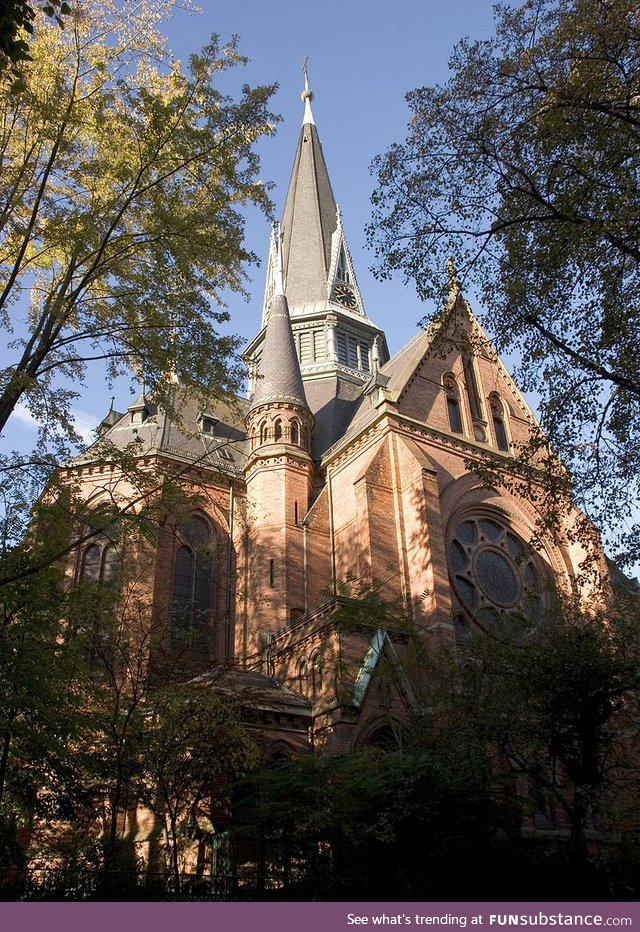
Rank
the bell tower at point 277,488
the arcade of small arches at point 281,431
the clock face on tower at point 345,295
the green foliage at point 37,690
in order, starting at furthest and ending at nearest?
the clock face on tower at point 345,295
the arcade of small arches at point 281,431
the bell tower at point 277,488
the green foliage at point 37,690

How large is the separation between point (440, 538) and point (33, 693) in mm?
13210

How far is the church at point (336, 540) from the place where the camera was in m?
17.6

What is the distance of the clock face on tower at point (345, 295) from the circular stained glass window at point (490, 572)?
1948 centimetres

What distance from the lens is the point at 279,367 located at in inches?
1120

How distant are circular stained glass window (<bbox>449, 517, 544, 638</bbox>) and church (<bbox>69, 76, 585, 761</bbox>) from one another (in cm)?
7

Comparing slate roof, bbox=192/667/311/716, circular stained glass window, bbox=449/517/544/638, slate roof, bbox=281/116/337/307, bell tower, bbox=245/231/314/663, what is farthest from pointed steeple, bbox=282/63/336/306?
slate roof, bbox=192/667/311/716

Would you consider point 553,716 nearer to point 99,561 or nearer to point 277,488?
point 277,488

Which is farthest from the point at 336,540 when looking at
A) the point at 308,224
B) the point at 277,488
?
the point at 308,224

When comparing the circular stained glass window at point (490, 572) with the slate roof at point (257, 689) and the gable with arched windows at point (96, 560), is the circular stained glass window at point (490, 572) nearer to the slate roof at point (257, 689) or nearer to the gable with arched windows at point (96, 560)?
the slate roof at point (257, 689)

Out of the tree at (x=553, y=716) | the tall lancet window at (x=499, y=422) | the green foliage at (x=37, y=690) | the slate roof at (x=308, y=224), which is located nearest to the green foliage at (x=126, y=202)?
the green foliage at (x=37, y=690)

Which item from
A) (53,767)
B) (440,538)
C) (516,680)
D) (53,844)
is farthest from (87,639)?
(440,538)

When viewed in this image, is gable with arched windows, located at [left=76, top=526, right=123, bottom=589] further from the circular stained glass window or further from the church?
the circular stained glass window

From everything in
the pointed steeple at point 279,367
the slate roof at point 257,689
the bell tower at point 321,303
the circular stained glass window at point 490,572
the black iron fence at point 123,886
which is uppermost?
the bell tower at point 321,303
